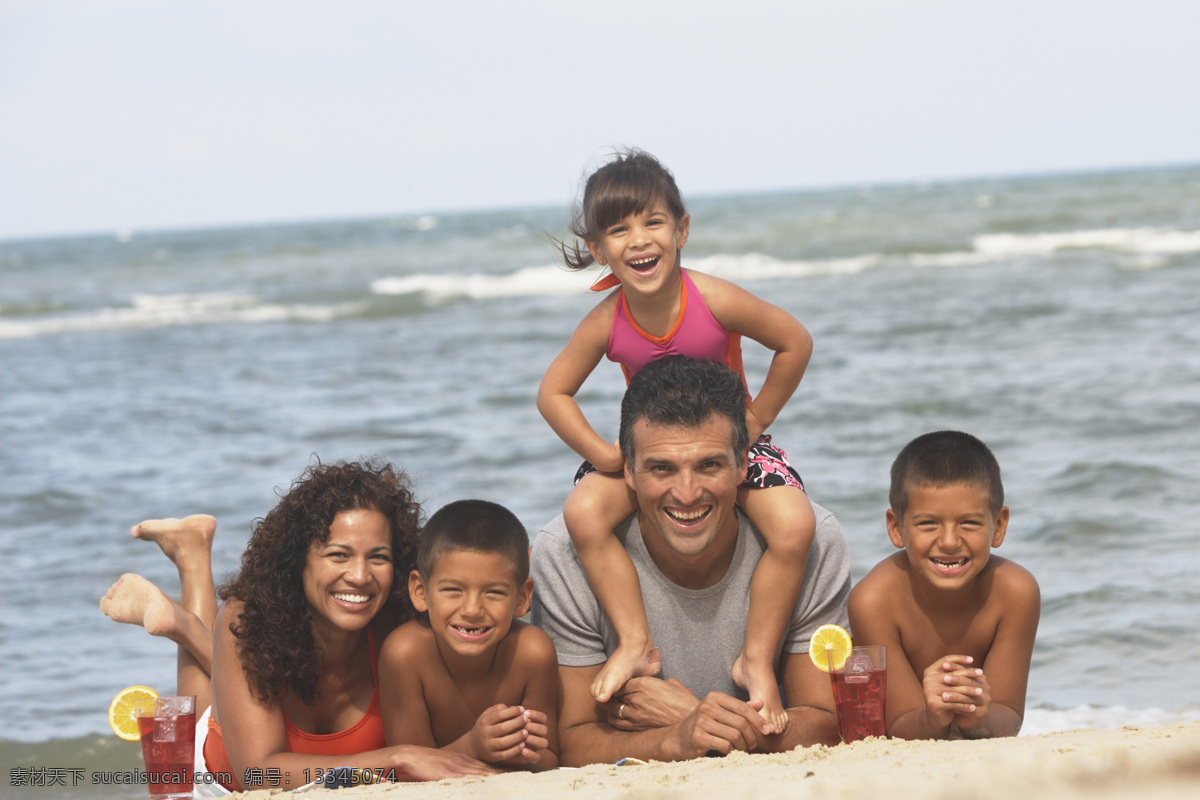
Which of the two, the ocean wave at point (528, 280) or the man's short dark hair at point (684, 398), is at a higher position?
the ocean wave at point (528, 280)

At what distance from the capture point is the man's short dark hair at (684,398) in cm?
318

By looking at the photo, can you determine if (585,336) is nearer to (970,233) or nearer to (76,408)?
(76,408)

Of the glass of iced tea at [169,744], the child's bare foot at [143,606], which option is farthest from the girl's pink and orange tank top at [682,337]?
the child's bare foot at [143,606]

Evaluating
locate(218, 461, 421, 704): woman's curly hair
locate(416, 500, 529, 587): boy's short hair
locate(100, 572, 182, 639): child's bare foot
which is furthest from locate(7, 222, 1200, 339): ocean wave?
locate(416, 500, 529, 587): boy's short hair

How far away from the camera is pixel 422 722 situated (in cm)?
329

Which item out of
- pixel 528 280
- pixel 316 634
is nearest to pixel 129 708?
pixel 316 634

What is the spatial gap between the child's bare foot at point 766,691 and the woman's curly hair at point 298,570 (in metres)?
1.01

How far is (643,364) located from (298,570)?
1.22m

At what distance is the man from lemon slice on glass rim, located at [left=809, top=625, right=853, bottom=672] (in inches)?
4.7

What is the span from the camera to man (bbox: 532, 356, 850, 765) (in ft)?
10.4

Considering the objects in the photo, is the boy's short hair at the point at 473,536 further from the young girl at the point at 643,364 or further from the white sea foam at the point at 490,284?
the white sea foam at the point at 490,284

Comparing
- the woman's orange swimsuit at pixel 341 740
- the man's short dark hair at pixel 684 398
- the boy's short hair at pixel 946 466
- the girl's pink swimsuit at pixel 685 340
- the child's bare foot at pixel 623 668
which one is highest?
the girl's pink swimsuit at pixel 685 340

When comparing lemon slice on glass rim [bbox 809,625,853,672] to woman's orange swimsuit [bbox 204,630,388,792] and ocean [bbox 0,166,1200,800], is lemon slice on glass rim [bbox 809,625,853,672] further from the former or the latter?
ocean [bbox 0,166,1200,800]

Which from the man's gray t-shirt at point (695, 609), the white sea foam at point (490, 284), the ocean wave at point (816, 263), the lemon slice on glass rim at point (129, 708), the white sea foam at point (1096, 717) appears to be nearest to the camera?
the lemon slice on glass rim at point (129, 708)
